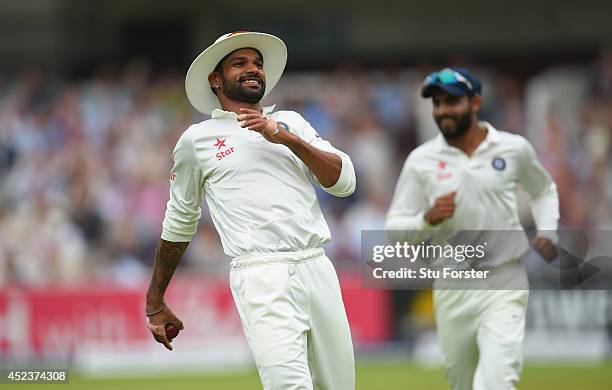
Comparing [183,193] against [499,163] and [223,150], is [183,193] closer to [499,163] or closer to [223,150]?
[223,150]

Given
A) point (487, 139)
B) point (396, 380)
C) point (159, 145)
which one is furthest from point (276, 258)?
point (159, 145)

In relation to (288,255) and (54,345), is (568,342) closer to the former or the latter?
(54,345)

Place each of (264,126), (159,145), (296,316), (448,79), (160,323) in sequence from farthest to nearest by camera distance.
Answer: (159,145), (448,79), (160,323), (296,316), (264,126)

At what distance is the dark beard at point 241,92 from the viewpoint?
6.84m

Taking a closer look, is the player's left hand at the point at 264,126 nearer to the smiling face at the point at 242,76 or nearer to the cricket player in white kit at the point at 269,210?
the cricket player in white kit at the point at 269,210

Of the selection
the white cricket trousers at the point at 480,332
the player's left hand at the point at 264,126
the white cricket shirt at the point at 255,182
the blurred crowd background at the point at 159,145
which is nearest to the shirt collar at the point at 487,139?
the white cricket trousers at the point at 480,332

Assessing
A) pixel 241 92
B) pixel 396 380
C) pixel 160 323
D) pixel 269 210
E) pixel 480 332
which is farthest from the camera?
pixel 396 380

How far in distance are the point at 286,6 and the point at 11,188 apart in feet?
22.1

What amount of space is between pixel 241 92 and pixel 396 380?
271 inches

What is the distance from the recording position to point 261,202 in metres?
6.71

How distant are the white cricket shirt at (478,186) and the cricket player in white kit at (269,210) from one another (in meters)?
1.74

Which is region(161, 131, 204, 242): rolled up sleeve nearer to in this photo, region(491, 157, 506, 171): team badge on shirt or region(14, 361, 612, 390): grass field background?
region(491, 157, 506, 171): team badge on shirt

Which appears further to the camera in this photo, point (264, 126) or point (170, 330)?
point (170, 330)

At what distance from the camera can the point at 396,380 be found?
13109 mm
